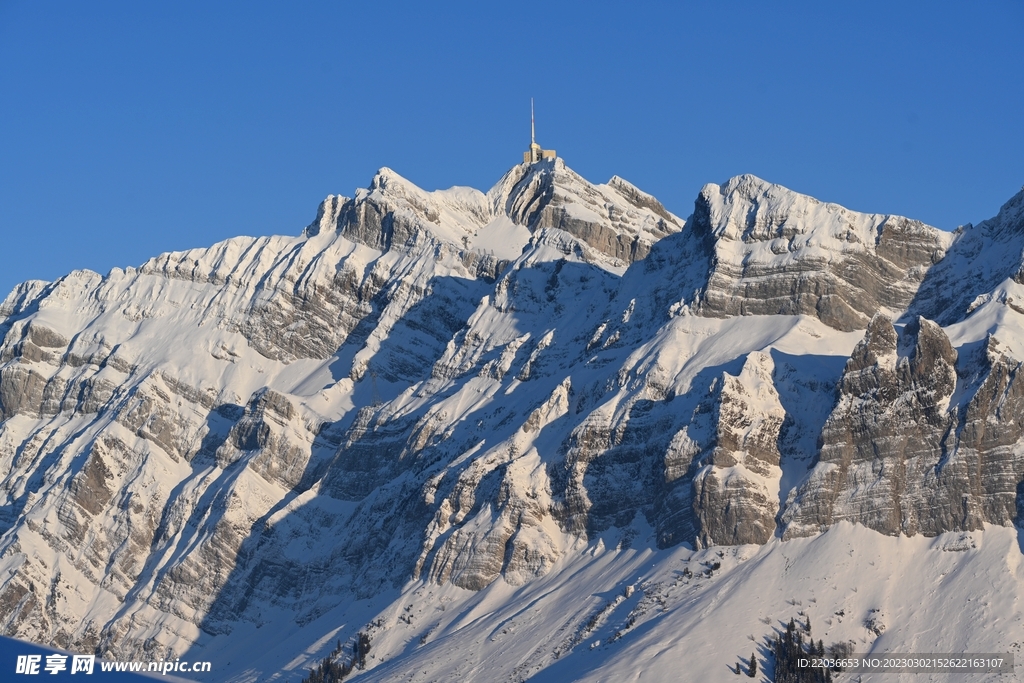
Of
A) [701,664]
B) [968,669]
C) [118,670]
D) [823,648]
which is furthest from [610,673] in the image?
[118,670]

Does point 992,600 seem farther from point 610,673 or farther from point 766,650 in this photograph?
point 610,673

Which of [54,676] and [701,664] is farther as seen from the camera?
[701,664]

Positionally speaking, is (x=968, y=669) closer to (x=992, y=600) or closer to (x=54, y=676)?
(x=992, y=600)

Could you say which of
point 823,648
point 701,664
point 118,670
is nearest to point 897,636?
point 823,648

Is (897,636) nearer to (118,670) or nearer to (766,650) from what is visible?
(766,650)

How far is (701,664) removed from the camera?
647ft

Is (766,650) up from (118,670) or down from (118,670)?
A: up

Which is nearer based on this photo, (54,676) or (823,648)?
(54,676)

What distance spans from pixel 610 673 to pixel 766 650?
1745 centimetres

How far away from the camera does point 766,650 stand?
650ft

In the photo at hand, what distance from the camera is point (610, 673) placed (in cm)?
19800

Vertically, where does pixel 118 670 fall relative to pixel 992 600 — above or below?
below

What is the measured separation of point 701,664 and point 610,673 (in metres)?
10.1

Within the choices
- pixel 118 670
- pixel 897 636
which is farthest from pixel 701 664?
pixel 118 670
